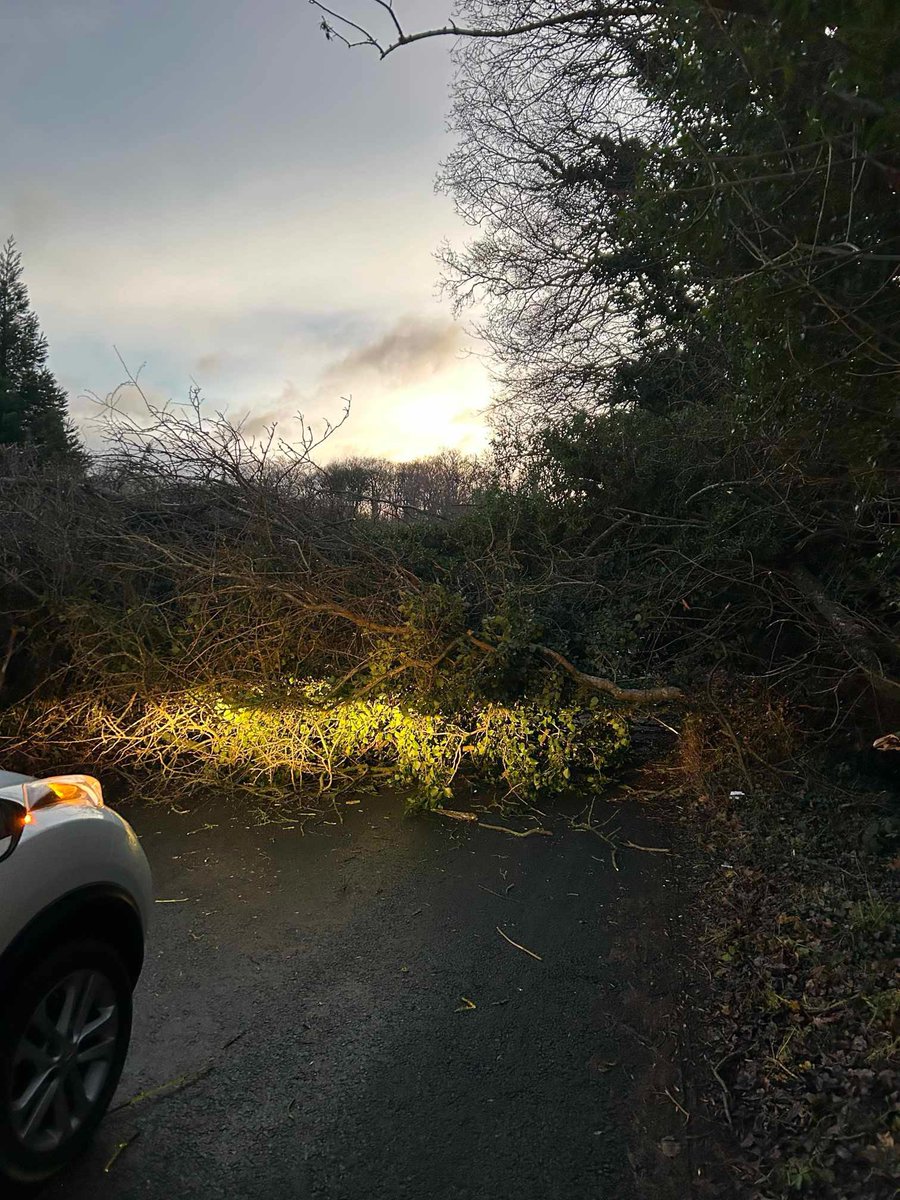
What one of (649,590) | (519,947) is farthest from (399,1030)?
(649,590)

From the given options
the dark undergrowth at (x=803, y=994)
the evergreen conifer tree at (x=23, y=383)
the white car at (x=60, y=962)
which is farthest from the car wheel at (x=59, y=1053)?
the evergreen conifer tree at (x=23, y=383)

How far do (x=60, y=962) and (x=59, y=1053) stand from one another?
29 centimetres

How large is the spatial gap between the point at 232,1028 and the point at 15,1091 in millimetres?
1491

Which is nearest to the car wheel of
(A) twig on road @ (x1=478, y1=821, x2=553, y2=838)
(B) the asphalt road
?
(B) the asphalt road

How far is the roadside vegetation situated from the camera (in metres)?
4.05

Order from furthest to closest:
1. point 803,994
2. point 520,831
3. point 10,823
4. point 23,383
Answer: point 23,383, point 520,831, point 803,994, point 10,823

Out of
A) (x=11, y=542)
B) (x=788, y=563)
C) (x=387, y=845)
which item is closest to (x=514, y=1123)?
(x=387, y=845)

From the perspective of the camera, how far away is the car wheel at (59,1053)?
2355 millimetres

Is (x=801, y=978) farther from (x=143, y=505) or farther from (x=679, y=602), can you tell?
(x=143, y=505)

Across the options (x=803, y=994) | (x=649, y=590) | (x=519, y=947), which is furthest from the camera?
(x=649, y=590)

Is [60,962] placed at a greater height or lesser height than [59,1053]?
greater

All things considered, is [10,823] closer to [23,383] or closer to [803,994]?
[803,994]

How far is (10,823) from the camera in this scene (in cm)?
251

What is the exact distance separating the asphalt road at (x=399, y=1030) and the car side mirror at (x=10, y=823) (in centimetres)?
118
